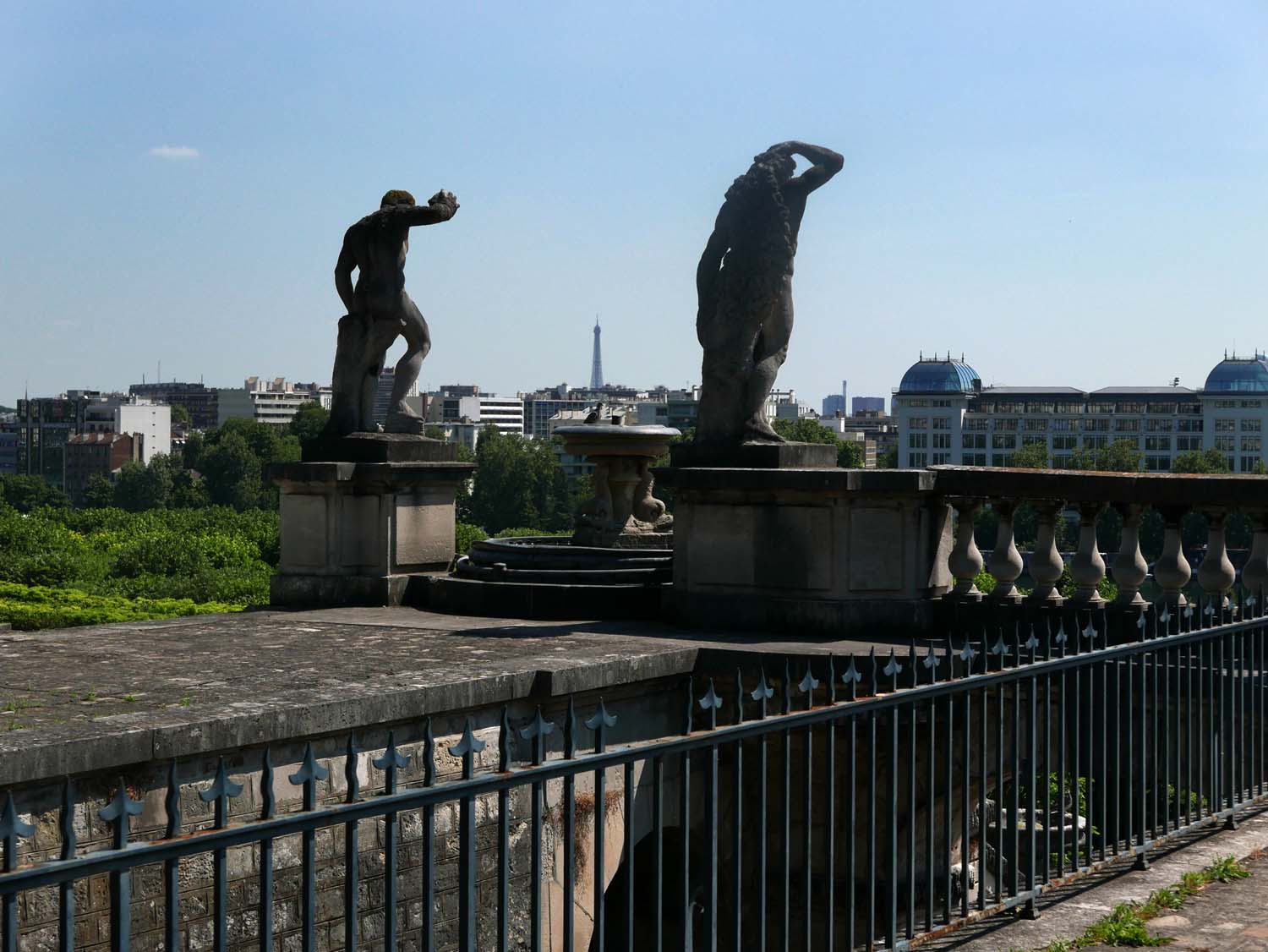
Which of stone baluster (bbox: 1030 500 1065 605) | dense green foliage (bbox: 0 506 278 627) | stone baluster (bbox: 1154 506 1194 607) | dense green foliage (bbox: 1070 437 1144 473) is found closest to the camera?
stone baluster (bbox: 1154 506 1194 607)

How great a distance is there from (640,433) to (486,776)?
9.07 meters

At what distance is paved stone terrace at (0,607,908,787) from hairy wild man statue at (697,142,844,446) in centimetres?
144

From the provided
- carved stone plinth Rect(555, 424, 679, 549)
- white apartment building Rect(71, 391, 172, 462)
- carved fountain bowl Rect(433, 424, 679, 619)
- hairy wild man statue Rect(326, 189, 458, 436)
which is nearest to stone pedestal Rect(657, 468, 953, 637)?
carved fountain bowl Rect(433, 424, 679, 619)

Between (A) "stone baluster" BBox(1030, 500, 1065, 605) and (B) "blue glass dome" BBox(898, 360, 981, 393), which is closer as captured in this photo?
(A) "stone baluster" BBox(1030, 500, 1065, 605)

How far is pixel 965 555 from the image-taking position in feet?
31.9

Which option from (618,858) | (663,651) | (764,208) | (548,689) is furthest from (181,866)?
(764,208)

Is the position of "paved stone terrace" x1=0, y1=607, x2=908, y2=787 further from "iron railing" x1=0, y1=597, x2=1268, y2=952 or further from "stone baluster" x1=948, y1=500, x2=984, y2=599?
"stone baluster" x1=948, y1=500, x2=984, y2=599

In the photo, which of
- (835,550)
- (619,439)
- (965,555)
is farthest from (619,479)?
(965,555)

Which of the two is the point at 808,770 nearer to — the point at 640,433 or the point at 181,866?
the point at 181,866

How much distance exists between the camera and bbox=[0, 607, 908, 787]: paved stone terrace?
6.09 m

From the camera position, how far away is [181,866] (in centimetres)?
591

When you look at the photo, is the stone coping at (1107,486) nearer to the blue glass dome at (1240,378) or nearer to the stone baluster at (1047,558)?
the stone baluster at (1047,558)

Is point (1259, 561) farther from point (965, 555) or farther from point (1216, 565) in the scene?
point (965, 555)

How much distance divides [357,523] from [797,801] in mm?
4451
